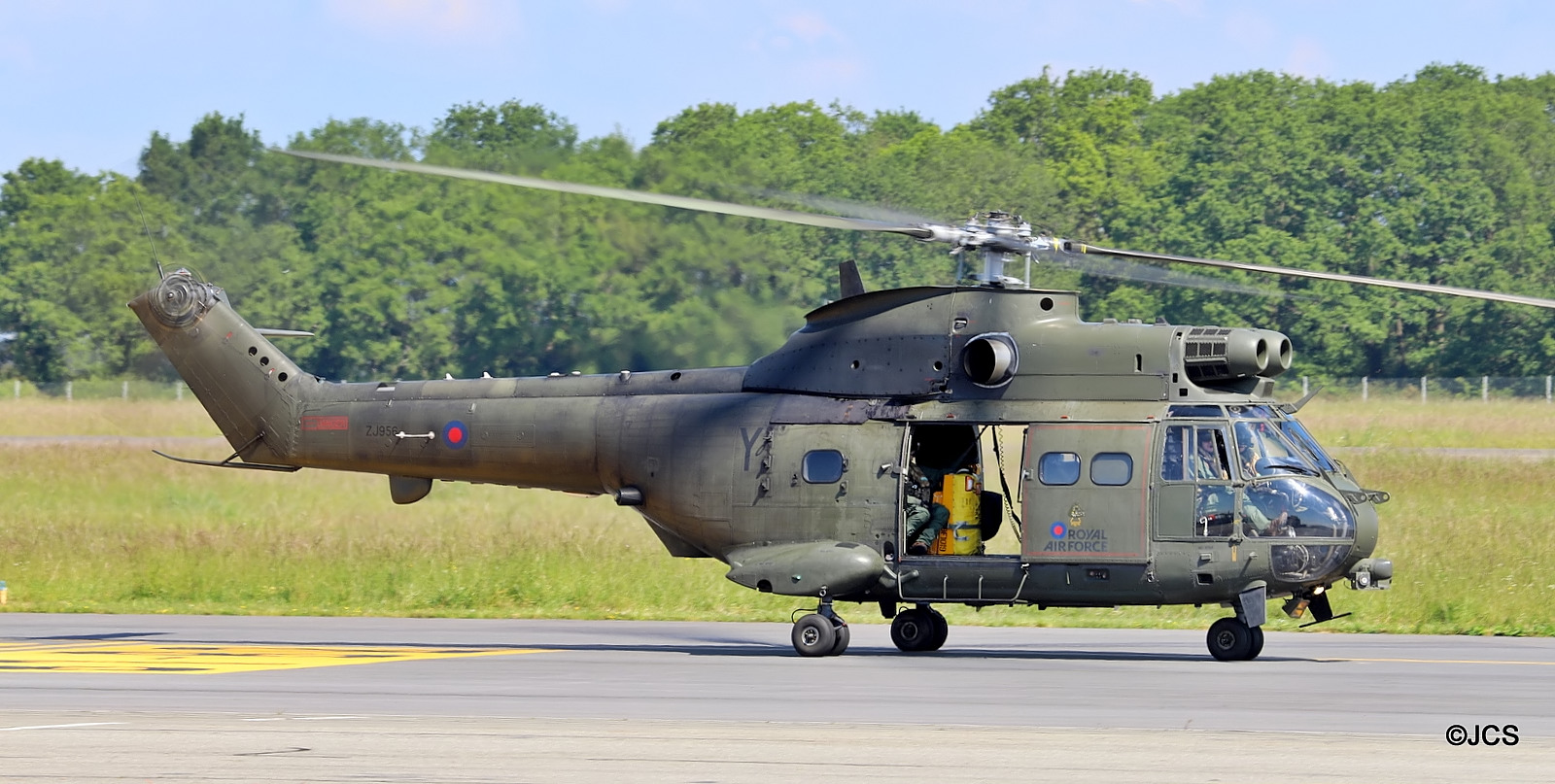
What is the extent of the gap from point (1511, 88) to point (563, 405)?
67158 mm

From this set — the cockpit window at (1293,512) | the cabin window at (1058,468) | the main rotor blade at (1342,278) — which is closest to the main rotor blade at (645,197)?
the main rotor blade at (1342,278)

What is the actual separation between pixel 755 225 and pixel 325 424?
13.9 meters

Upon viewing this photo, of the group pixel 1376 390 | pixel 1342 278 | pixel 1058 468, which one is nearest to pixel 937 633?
pixel 1058 468

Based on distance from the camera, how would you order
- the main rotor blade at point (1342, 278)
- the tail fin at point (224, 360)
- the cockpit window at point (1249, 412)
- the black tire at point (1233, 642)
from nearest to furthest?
the main rotor blade at point (1342, 278) → the cockpit window at point (1249, 412) → the black tire at point (1233, 642) → the tail fin at point (224, 360)

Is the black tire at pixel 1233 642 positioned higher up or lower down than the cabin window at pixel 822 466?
lower down

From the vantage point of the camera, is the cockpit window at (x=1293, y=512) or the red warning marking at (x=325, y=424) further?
the red warning marking at (x=325, y=424)

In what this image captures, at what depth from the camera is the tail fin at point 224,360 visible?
20172 millimetres

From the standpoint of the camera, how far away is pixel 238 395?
20375mm

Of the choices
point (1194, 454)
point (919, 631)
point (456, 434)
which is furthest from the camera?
point (456, 434)

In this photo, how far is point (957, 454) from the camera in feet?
56.7

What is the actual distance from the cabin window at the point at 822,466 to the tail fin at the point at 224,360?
6.20 m

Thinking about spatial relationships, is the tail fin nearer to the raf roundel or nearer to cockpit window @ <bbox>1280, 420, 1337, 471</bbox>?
the raf roundel

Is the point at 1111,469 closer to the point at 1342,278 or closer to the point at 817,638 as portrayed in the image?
the point at 1342,278

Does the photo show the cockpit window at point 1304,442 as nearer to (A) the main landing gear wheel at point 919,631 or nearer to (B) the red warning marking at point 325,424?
(A) the main landing gear wheel at point 919,631
